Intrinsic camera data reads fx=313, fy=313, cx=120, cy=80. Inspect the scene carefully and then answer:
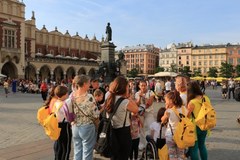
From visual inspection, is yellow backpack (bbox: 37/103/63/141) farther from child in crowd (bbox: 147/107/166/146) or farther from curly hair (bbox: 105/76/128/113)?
child in crowd (bbox: 147/107/166/146)

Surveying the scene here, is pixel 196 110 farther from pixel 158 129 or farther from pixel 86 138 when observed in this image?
pixel 86 138

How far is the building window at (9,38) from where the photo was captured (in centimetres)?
4562

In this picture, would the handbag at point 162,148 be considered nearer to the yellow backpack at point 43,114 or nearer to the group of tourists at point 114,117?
the group of tourists at point 114,117

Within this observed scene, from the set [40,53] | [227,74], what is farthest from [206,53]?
[40,53]

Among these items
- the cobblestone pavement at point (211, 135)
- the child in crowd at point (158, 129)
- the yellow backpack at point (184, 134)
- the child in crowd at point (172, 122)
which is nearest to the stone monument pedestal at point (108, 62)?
the cobblestone pavement at point (211, 135)

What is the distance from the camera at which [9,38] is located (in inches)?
1821

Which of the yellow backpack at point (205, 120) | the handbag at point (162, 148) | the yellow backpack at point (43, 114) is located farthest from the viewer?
the yellow backpack at point (43, 114)

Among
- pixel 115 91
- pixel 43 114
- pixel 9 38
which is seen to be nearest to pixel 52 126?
pixel 43 114

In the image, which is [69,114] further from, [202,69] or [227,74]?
[202,69]

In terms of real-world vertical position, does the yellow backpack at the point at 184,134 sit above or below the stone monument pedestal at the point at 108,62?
below

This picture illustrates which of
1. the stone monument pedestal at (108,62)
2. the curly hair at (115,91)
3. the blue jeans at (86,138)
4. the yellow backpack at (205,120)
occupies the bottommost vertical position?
the blue jeans at (86,138)

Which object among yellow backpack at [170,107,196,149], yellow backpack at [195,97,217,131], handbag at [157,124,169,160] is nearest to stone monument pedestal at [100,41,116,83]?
handbag at [157,124,169,160]

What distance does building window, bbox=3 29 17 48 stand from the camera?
4562cm

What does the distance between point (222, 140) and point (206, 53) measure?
108 metres
